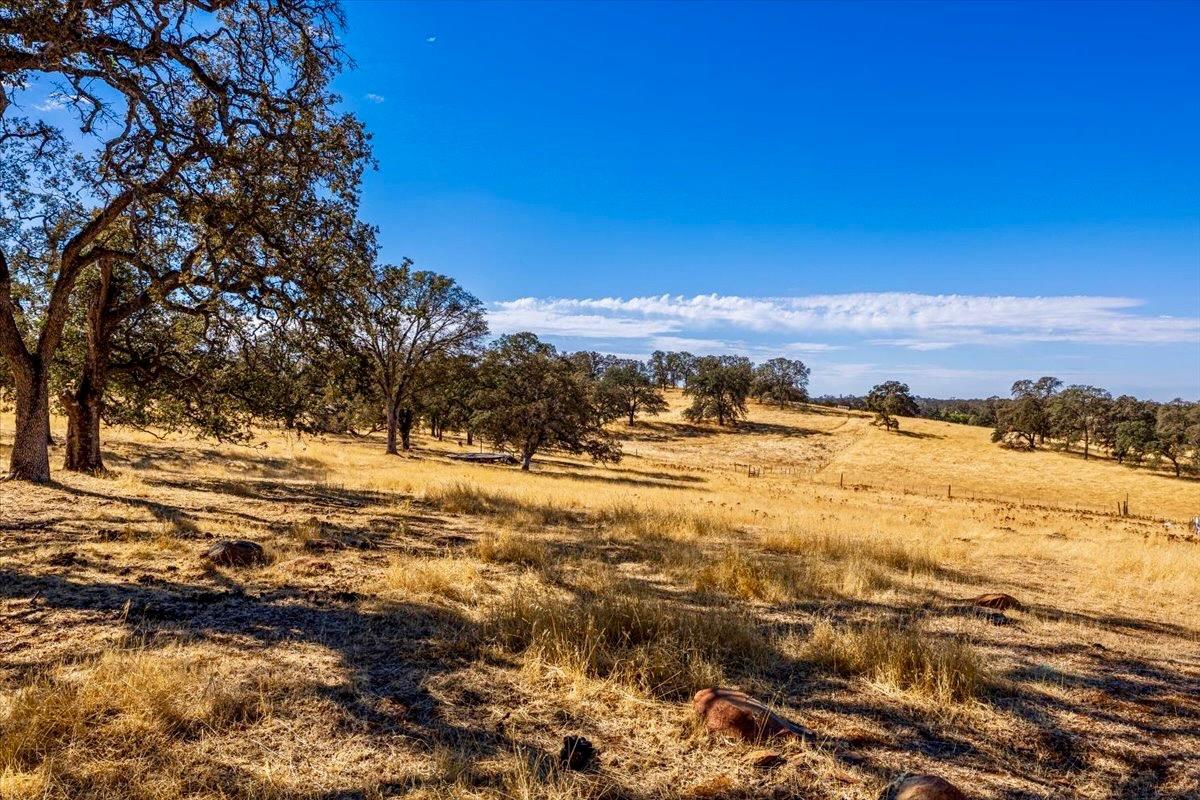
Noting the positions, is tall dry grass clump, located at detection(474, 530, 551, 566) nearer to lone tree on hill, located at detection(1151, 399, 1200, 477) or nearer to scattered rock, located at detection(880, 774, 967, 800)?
scattered rock, located at detection(880, 774, 967, 800)

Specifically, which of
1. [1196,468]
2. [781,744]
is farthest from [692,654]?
[1196,468]

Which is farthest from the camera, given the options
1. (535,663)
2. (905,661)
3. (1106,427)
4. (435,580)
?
(1106,427)

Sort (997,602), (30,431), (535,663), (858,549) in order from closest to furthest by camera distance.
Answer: (535,663) → (997,602) → (858,549) → (30,431)

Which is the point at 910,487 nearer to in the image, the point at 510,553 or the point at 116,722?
the point at 510,553

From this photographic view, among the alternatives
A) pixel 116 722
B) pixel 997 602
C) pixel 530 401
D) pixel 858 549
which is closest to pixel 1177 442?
pixel 530 401

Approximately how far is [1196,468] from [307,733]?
85.1 meters

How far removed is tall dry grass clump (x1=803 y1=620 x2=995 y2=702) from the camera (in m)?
4.73

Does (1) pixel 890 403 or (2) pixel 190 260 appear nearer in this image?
(2) pixel 190 260

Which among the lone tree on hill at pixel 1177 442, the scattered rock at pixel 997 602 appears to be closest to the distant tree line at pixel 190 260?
the scattered rock at pixel 997 602

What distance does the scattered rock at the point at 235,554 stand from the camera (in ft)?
24.1

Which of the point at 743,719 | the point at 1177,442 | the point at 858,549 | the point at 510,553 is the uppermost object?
the point at 1177,442

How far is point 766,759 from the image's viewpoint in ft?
11.7

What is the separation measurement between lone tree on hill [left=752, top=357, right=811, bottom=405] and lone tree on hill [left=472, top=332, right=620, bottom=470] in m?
79.1

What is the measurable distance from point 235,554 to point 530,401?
94.8 ft
